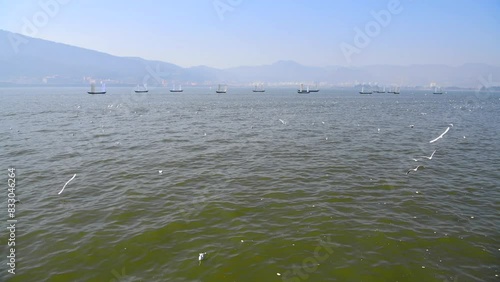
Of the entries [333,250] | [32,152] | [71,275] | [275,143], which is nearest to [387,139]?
[275,143]

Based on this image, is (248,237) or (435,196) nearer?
(248,237)

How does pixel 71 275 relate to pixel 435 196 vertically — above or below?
below

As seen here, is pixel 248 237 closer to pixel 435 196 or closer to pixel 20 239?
pixel 20 239

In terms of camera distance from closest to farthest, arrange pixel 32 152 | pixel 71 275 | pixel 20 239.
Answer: pixel 71 275 < pixel 20 239 < pixel 32 152

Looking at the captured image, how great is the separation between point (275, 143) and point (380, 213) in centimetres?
1889

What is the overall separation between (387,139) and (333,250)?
2891 cm

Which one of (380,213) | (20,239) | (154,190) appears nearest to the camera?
(20,239)

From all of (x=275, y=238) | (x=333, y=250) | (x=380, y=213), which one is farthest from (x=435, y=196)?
(x=275, y=238)

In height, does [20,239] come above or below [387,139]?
below

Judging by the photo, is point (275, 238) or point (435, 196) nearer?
point (275, 238)

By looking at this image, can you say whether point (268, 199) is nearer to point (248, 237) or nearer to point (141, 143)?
point (248, 237)

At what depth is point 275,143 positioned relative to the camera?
108 feet

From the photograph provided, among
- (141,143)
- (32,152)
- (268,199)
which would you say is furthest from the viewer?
(141,143)

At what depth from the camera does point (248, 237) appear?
12.6 meters
